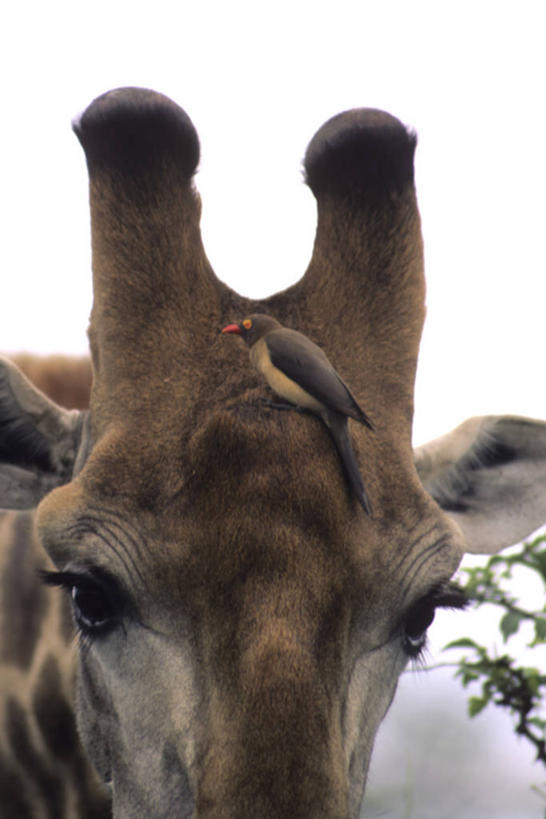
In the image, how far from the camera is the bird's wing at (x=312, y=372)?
403 centimetres

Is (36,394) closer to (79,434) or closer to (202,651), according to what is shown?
(79,434)

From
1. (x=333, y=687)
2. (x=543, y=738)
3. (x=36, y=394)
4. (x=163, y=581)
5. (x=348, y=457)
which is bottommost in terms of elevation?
(x=543, y=738)

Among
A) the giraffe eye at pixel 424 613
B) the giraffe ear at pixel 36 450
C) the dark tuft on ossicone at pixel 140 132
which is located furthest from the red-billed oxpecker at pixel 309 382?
the giraffe ear at pixel 36 450

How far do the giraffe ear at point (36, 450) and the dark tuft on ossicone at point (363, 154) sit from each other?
5.82ft

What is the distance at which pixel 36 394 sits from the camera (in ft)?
17.5

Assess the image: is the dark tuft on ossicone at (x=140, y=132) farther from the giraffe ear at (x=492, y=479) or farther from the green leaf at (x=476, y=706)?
the green leaf at (x=476, y=706)

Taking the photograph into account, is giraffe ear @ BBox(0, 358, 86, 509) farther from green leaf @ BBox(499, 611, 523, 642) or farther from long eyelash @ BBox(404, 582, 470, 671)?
green leaf @ BBox(499, 611, 523, 642)

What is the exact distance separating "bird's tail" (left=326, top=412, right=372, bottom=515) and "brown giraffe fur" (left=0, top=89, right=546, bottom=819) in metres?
0.05

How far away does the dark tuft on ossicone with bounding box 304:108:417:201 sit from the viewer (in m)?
5.22

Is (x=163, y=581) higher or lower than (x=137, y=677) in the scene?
higher

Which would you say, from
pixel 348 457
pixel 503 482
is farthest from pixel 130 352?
pixel 503 482

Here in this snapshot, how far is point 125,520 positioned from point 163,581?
303mm

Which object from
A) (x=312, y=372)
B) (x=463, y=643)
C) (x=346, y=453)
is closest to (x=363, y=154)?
(x=312, y=372)

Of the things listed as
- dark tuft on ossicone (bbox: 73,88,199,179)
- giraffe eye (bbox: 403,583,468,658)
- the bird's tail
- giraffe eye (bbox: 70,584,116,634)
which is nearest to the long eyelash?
giraffe eye (bbox: 403,583,468,658)
